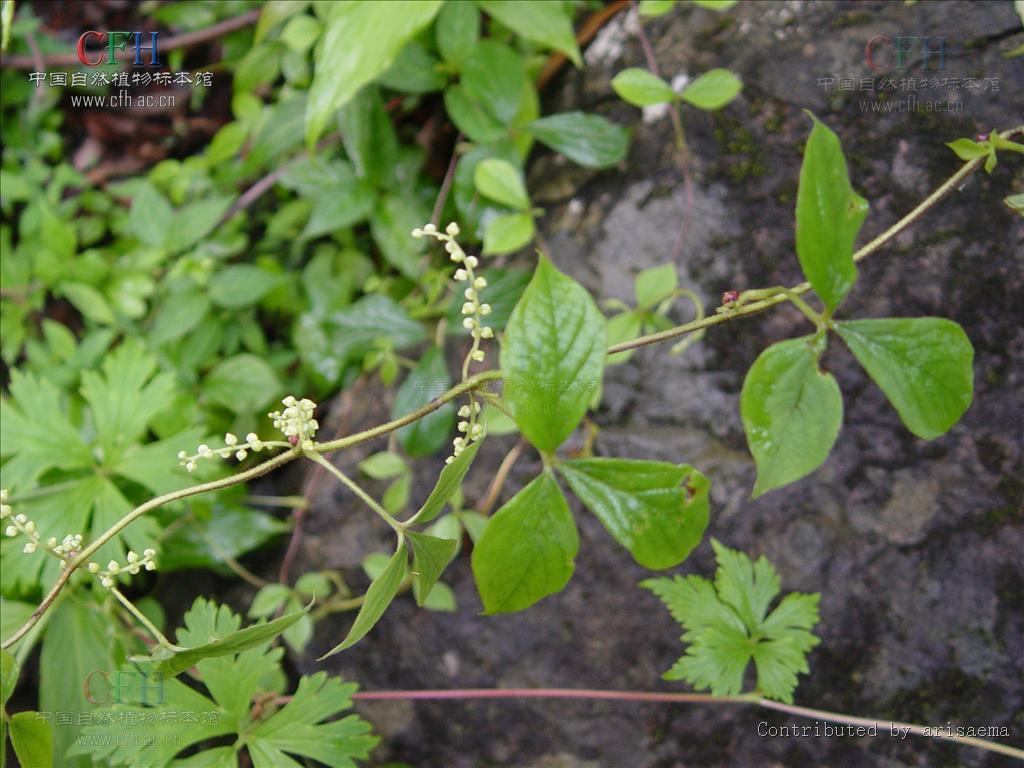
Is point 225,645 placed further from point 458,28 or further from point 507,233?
point 458,28

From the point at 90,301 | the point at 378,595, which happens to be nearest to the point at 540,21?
the point at 378,595

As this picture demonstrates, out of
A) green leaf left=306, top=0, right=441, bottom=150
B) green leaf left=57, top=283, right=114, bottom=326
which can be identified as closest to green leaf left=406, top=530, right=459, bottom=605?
green leaf left=306, top=0, right=441, bottom=150

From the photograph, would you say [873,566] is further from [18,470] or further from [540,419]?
[18,470]

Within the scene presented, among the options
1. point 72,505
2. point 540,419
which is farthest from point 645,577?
point 72,505
